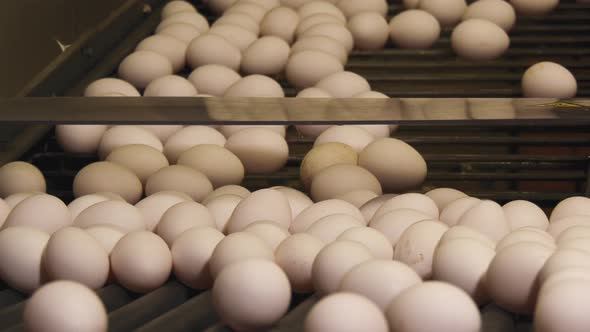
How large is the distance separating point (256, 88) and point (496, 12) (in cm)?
66

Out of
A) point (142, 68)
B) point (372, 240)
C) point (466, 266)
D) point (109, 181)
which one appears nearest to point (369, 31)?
point (142, 68)

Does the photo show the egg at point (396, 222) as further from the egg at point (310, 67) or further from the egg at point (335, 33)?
the egg at point (335, 33)

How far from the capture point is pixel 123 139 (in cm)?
170

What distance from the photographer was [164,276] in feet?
3.85

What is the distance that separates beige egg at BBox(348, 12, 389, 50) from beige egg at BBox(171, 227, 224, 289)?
1.06m

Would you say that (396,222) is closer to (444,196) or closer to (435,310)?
(444,196)

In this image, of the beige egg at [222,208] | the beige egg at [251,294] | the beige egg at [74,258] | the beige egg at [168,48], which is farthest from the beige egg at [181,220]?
the beige egg at [168,48]

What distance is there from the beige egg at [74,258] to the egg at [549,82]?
1.07 m

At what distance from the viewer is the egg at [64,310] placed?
3.07ft

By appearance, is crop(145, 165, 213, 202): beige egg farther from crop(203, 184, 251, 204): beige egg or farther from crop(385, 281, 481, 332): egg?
crop(385, 281, 481, 332): egg

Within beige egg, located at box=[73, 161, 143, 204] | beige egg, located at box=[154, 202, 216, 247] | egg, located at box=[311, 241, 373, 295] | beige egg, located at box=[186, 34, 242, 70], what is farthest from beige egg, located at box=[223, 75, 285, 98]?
egg, located at box=[311, 241, 373, 295]

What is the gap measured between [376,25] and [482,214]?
3.39 feet

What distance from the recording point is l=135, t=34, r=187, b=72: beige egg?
209 cm

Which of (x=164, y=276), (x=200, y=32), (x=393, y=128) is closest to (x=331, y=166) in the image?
(x=393, y=128)
